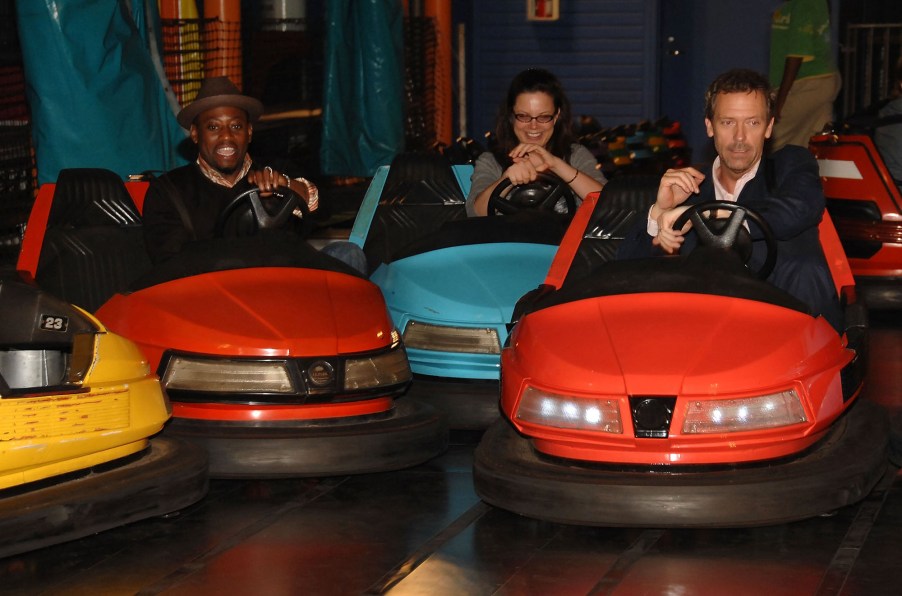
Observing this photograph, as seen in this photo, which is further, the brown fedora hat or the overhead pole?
the overhead pole

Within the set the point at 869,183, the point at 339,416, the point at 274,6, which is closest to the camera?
the point at 339,416

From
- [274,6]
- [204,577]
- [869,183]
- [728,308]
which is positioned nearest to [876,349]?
[869,183]

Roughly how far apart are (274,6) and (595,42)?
10.6 ft

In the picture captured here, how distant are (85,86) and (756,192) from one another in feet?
9.75

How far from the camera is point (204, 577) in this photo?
11.5ft

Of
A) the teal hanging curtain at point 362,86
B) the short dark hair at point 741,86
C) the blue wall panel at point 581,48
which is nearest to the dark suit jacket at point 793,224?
the short dark hair at point 741,86

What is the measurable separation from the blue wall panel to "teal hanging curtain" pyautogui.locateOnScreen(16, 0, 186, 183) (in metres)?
8.37

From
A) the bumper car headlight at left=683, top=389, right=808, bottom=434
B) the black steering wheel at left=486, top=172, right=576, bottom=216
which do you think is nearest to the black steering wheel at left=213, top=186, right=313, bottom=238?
the black steering wheel at left=486, top=172, right=576, bottom=216

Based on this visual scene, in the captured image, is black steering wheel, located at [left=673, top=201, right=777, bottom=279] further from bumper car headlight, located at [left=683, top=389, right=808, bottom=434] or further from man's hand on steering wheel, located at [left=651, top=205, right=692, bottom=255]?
bumper car headlight, located at [left=683, top=389, right=808, bottom=434]

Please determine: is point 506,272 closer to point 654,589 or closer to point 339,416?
point 339,416

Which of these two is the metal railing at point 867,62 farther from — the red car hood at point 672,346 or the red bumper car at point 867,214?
the red car hood at point 672,346

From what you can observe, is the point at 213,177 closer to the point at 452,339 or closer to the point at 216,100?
the point at 216,100

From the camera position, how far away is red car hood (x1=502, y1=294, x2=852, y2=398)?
3.52 meters

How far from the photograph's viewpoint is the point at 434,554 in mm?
3658
